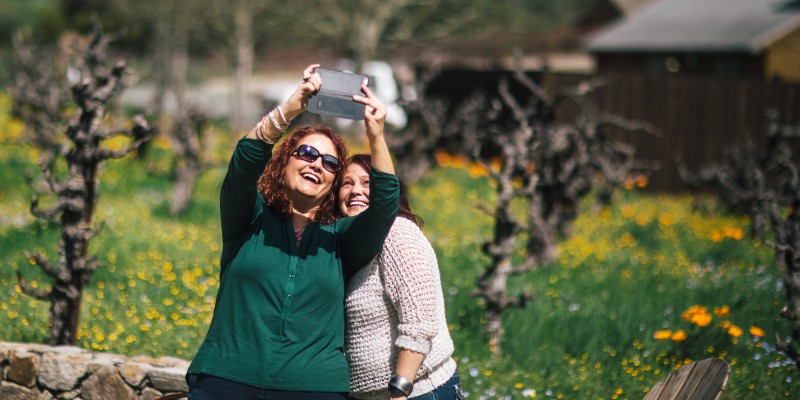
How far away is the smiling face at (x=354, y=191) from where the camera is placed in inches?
147

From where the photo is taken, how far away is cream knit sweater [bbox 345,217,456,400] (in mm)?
3498

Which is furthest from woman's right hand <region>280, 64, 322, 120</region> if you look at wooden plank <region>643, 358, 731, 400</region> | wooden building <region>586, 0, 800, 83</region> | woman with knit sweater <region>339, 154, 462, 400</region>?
wooden building <region>586, 0, 800, 83</region>

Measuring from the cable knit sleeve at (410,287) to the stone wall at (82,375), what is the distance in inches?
80.7

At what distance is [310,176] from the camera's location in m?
3.59

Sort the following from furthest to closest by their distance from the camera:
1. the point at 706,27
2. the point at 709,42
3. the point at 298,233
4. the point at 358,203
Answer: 1. the point at 706,27
2. the point at 709,42
3. the point at 358,203
4. the point at 298,233

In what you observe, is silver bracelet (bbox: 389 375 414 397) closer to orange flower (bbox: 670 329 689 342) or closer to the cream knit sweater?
the cream knit sweater

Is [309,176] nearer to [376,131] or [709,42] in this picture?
[376,131]

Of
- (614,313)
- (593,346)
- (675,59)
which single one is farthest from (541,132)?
(675,59)

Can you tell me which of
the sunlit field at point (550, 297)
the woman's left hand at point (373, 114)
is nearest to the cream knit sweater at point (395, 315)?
the woman's left hand at point (373, 114)

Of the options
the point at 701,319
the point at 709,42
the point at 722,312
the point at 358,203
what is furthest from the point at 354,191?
the point at 709,42

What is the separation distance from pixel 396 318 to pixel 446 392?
355mm

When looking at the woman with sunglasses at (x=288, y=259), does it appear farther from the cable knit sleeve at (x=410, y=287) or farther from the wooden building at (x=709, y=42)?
Answer: the wooden building at (x=709, y=42)

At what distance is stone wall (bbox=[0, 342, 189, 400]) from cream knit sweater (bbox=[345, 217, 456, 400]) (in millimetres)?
1806

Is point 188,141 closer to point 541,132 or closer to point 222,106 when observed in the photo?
point 541,132
